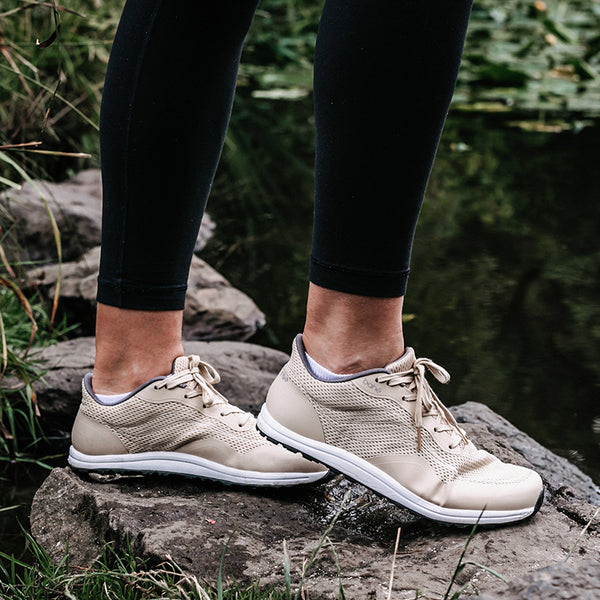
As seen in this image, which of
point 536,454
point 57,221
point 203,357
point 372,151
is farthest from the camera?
point 57,221

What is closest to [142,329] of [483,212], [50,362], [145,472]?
[145,472]

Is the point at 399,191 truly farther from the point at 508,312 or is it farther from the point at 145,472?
the point at 508,312

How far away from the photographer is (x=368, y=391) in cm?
116

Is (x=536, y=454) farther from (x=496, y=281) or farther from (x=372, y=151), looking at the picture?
(x=496, y=281)

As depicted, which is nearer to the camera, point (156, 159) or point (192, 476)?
point (156, 159)

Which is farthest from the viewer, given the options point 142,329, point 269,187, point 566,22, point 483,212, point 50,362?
point 566,22

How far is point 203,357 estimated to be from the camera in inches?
77.7

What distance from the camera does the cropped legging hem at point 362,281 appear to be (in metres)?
1.11

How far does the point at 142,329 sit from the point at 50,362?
77 centimetres

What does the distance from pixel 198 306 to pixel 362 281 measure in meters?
1.37

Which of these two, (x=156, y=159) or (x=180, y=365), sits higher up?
(x=156, y=159)

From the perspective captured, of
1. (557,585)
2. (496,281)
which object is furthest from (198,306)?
(557,585)

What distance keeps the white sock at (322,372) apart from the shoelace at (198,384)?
6.5 inches

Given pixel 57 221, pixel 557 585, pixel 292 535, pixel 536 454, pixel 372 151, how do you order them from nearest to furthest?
pixel 557 585 → pixel 372 151 → pixel 292 535 → pixel 536 454 → pixel 57 221
